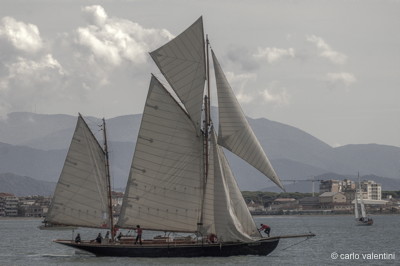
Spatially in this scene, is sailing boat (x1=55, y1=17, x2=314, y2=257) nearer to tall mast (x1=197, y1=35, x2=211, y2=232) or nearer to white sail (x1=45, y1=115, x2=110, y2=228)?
tall mast (x1=197, y1=35, x2=211, y2=232)

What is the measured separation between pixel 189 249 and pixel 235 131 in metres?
9.42

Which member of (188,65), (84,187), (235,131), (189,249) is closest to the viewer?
(235,131)

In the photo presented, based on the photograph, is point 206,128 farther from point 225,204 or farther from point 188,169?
point 225,204

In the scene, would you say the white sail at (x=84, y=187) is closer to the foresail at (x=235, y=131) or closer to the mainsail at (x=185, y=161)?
the mainsail at (x=185, y=161)

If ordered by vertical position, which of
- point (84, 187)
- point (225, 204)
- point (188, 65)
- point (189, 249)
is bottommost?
point (189, 249)

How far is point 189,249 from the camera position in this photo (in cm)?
A: 6750

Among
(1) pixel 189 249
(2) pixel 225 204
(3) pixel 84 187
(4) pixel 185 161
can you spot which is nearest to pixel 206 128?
(4) pixel 185 161

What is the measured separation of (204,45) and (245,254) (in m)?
15.2

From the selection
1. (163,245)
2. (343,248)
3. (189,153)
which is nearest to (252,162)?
(189,153)

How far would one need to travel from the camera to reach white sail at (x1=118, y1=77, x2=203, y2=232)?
67.2 metres

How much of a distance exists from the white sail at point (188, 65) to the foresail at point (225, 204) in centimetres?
276

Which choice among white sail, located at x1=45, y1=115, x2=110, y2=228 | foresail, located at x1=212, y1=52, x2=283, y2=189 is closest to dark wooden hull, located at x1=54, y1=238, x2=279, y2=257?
white sail, located at x1=45, y1=115, x2=110, y2=228

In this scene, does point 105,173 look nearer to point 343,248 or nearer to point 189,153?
point 189,153

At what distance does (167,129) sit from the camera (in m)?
67.3
